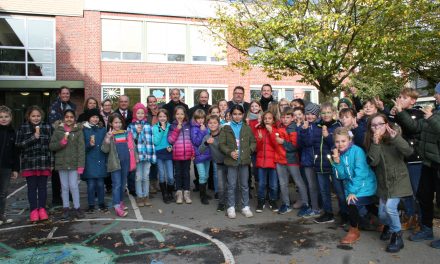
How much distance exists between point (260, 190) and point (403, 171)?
2535 mm

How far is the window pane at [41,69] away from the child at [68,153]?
11958 mm

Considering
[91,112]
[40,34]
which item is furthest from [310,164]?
[40,34]

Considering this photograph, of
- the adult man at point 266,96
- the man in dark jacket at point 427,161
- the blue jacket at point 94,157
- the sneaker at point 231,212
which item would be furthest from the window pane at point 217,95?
the man in dark jacket at point 427,161

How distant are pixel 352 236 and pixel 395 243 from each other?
0.52 meters

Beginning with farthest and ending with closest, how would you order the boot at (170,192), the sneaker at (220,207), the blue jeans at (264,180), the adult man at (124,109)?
the adult man at (124,109) < the boot at (170,192) < the sneaker at (220,207) < the blue jeans at (264,180)

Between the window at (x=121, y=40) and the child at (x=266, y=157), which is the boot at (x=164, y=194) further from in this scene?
the window at (x=121, y=40)

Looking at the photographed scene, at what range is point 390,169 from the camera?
4582 mm

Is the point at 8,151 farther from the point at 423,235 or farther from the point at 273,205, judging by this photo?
the point at 423,235

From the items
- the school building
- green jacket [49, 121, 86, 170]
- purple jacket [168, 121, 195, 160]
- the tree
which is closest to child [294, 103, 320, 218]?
purple jacket [168, 121, 195, 160]

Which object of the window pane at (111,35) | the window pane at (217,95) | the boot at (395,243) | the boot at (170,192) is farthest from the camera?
the window pane at (217,95)

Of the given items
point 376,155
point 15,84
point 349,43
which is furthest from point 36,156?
point 15,84

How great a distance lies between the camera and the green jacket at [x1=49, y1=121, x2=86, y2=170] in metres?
6.12

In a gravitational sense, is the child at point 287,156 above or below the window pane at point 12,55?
below

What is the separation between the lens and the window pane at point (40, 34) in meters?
16.7
